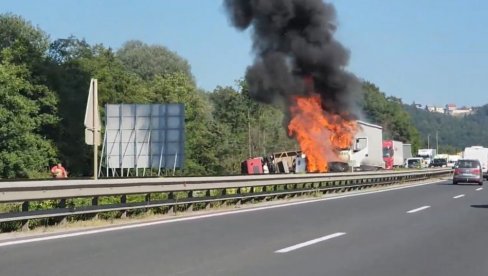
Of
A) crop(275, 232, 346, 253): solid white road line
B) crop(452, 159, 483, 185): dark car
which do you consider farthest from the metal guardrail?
crop(452, 159, 483, 185): dark car

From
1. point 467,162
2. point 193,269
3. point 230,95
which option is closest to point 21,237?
point 193,269

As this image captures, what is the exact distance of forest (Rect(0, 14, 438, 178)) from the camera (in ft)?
158

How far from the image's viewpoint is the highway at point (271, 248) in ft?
30.2

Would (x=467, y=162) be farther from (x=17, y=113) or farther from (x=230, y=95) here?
(x=230, y=95)

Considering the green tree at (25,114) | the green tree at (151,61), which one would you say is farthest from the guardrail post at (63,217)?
the green tree at (151,61)

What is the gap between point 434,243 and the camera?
12.2 m

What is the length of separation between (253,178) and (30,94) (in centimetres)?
3438

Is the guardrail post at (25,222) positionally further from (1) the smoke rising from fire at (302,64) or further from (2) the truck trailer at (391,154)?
(2) the truck trailer at (391,154)

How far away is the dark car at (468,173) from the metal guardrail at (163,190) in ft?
46.4

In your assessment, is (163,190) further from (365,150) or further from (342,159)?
(365,150)

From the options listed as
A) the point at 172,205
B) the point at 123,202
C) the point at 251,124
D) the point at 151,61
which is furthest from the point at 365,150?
the point at 151,61

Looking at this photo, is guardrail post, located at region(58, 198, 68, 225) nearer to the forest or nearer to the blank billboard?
the blank billboard

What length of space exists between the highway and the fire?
23.9 meters

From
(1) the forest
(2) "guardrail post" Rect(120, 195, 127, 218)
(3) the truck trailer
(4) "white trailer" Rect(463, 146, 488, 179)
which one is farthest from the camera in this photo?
(3) the truck trailer
